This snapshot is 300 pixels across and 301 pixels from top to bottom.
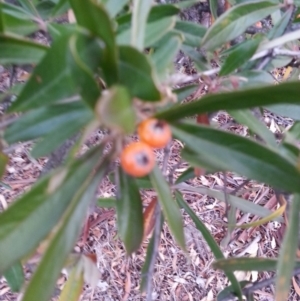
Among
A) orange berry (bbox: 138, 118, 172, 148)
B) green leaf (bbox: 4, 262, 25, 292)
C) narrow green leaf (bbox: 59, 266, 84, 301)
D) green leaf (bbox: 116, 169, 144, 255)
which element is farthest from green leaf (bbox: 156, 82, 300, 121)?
green leaf (bbox: 4, 262, 25, 292)

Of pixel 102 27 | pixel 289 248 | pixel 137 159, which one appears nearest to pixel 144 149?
pixel 137 159

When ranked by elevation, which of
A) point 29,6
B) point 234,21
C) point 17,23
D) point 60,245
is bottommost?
point 60,245

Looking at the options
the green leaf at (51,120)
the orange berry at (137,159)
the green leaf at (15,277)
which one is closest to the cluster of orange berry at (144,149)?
the orange berry at (137,159)

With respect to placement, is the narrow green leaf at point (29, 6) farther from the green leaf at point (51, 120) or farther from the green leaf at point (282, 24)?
the green leaf at point (282, 24)

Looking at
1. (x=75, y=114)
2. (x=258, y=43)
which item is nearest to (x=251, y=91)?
(x=75, y=114)

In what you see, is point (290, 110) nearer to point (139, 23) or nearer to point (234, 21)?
point (234, 21)

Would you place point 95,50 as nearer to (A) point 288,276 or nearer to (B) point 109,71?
(B) point 109,71

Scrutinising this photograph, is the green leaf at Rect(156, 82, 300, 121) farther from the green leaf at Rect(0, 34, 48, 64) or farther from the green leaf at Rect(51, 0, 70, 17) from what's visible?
the green leaf at Rect(51, 0, 70, 17)
